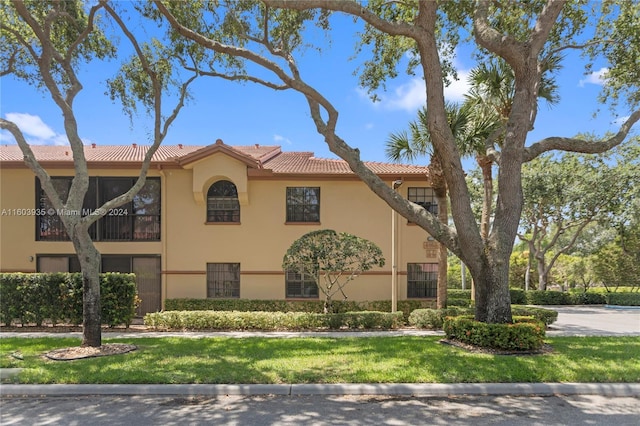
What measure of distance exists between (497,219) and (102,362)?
849 centimetres

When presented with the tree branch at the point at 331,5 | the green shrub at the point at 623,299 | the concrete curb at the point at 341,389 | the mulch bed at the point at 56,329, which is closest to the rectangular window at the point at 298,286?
the mulch bed at the point at 56,329

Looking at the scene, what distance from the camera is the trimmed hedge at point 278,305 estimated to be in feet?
48.5

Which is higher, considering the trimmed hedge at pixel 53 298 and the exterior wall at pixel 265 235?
the exterior wall at pixel 265 235

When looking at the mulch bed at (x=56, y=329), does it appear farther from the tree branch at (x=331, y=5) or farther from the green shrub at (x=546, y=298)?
the green shrub at (x=546, y=298)

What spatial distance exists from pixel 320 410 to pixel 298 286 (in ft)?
32.8

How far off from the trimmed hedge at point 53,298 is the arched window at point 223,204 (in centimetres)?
423

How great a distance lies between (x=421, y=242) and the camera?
1561 cm

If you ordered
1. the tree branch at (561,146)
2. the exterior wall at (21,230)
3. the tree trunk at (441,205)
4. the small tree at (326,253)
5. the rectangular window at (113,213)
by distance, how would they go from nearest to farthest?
the tree branch at (561,146) < the small tree at (326,253) < the tree trunk at (441,205) < the exterior wall at (21,230) < the rectangular window at (113,213)

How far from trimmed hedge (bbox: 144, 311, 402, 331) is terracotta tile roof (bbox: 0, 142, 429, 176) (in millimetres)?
5354

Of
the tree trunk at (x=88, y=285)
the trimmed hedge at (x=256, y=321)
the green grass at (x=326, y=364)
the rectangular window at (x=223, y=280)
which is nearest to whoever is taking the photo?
the green grass at (x=326, y=364)

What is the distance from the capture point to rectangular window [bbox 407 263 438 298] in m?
15.7

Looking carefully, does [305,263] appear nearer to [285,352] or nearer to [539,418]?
[285,352]

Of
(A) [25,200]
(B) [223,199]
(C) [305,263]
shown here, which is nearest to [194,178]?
(B) [223,199]

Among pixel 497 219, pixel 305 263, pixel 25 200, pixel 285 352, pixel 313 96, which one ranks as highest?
pixel 313 96
